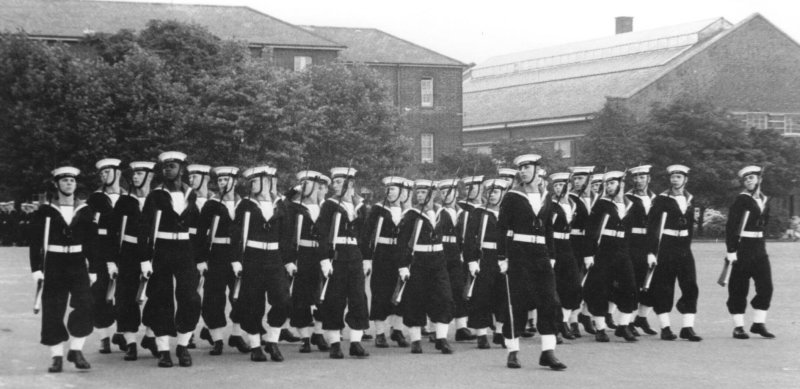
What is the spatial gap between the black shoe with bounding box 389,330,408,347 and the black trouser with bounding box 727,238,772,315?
430 cm

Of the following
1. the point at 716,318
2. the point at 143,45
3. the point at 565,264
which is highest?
the point at 143,45

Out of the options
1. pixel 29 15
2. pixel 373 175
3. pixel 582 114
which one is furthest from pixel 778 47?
pixel 29 15

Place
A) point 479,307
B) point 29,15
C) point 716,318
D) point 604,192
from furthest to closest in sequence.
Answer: point 29,15 → point 716,318 → point 604,192 → point 479,307

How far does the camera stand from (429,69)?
7188 centimetres

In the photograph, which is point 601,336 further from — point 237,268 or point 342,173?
point 237,268

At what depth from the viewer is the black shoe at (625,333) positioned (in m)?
15.1

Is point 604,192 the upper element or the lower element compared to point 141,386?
upper

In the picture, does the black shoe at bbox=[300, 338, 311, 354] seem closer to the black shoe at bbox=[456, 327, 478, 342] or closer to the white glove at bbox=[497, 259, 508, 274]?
the black shoe at bbox=[456, 327, 478, 342]

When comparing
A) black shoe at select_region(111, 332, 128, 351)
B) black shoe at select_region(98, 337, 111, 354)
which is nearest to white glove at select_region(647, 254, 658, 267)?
black shoe at select_region(111, 332, 128, 351)

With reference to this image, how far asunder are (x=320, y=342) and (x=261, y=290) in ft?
5.24

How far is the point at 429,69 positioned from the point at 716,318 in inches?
2159

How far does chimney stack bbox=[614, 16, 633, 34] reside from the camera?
297 feet

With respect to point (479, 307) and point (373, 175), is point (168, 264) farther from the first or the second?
point (373, 175)

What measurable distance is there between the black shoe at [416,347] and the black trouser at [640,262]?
339 cm
